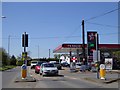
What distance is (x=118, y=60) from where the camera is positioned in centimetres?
6294

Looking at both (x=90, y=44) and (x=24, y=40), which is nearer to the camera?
(x=24, y=40)

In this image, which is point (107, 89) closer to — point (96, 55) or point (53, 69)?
point (96, 55)

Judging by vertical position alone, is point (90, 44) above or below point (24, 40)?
above

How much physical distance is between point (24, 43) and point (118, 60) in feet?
122

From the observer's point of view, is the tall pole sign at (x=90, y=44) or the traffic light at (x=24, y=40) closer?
the traffic light at (x=24, y=40)

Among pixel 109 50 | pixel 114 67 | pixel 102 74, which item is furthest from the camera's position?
pixel 109 50

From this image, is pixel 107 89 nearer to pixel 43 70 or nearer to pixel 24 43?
pixel 24 43

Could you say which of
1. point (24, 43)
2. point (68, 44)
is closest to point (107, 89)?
point (24, 43)

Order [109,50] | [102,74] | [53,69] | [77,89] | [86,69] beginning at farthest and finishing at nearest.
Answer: [109,50] → [86,69] → [53,69] → [102,74] → [77,89]

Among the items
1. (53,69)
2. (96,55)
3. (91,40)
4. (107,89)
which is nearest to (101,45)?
(91,40)

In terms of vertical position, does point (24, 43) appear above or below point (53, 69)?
above

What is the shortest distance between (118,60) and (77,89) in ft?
145

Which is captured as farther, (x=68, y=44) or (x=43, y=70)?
(x=68, y=44)

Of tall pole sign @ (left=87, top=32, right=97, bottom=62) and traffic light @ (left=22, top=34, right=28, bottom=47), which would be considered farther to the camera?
tall pole sign @ (left=87, top=32, right=97, bottom=62)
